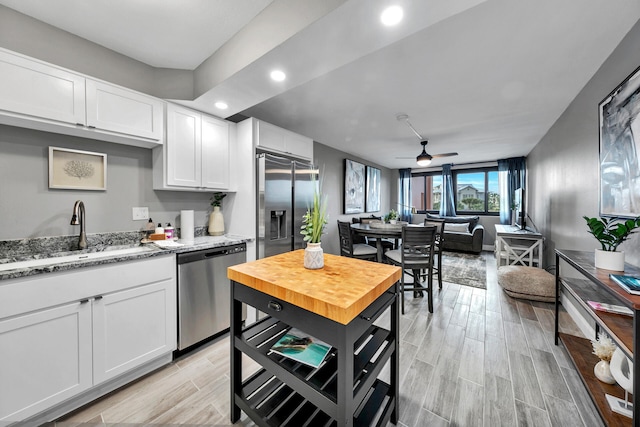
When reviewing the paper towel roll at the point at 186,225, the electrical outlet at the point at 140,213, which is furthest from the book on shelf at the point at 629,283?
the electrical outlet at the point at 140,213

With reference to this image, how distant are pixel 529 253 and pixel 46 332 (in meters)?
5.51

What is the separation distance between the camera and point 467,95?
8.23 feet

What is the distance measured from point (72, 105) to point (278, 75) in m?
1.46

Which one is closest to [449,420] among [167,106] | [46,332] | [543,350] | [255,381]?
[255,381]

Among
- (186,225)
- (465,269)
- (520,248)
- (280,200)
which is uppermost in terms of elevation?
(280,200)

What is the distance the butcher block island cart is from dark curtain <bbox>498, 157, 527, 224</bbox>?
254 inches

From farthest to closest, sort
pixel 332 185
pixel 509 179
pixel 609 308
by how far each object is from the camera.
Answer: pixel 509 179
pixel 332 185
pixel 609 308

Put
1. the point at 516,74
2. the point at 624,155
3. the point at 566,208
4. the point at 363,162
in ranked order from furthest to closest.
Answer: the point at 363,162, the point at 566,208, the point at 516,74, the point at 624,155

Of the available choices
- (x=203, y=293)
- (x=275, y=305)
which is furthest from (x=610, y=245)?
(x=203, y=293)

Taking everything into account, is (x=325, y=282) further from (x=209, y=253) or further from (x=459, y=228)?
(x=459, y=228)

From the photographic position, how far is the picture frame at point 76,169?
1754 millimetres

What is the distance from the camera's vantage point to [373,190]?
253 inches

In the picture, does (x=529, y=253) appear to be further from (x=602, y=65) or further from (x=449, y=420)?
(x=449, y=420)

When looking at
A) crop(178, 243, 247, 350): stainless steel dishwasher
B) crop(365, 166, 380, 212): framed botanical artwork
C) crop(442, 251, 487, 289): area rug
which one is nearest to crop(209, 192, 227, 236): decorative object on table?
crop(178, 243, 247, 350): stainless steel dishwasher
